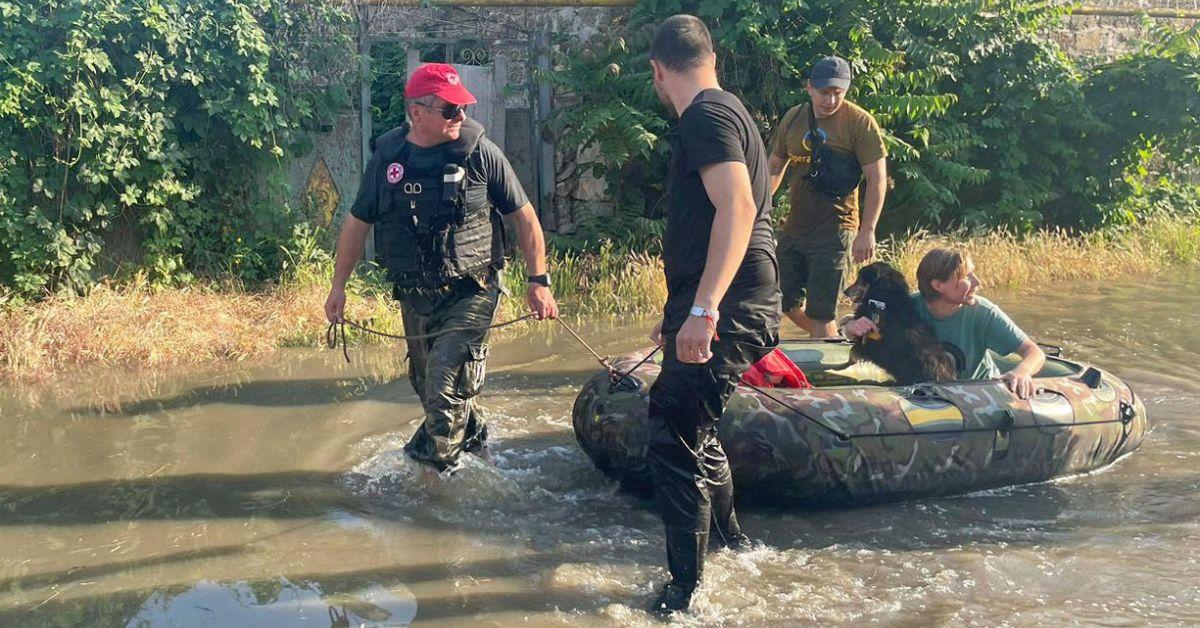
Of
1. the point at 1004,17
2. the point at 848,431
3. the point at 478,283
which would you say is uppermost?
the point at 1004,17

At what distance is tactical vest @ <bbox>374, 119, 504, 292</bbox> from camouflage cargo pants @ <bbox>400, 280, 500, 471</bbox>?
0.34 ft

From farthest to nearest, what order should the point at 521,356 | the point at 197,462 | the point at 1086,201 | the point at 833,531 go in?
the point at 1086,201
the point at 521,356
the point at 197,462
the point at 833,531

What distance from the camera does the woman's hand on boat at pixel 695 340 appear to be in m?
3.58

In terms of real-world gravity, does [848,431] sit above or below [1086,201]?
below

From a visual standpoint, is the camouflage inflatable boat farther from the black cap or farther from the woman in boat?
the black cap

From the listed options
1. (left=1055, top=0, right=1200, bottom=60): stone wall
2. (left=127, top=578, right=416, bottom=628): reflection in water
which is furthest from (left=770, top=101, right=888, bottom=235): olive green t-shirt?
(left=1055, top=0, right=1200, bottom=60): stone wall

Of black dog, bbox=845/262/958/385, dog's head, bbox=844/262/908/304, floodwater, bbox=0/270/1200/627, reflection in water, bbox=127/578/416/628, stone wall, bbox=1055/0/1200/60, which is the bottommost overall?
reflection in water, bbox=127/578/416/628

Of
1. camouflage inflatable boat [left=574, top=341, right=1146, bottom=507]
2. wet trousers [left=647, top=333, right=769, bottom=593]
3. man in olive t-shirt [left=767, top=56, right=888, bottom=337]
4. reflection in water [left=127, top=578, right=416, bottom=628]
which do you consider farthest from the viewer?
man in olive t-shirt [left=767, top=56, right=888, bottom=337]

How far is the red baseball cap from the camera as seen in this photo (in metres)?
4.71

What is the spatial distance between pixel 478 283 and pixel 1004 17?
770 centimetres

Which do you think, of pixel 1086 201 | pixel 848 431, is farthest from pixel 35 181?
pixel 1086 201

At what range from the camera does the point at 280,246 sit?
901 cm

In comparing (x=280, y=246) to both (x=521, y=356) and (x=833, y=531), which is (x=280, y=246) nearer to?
(x=521, y=356)

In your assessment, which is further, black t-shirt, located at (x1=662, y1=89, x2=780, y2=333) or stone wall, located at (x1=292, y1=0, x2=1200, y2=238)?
stone wall, located at (x1=292, y1=0, x2=1200, y2=238)
